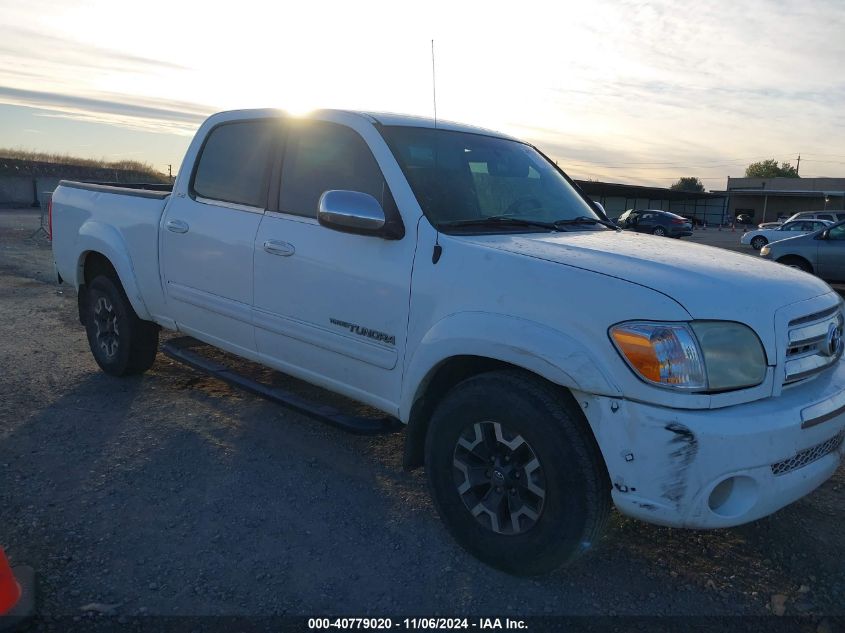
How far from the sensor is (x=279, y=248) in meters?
3.89

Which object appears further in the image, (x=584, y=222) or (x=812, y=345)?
(x=584, y=222)

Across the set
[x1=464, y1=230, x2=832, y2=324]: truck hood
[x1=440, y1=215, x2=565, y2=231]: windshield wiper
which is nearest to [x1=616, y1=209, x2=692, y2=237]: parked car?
[x1=440, y1=215, x2=565, y2=231]: windshield wiper

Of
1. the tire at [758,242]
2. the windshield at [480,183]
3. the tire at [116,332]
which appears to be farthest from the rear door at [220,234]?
the tire at [758,242]

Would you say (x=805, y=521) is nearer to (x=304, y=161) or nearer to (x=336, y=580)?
(x=336, y=580)

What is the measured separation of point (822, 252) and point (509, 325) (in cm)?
1331

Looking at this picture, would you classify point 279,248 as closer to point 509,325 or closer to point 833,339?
point 509,325

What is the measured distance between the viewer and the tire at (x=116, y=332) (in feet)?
17.5

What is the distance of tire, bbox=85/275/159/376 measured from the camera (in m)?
5.34

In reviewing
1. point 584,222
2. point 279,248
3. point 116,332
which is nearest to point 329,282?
point 279,248

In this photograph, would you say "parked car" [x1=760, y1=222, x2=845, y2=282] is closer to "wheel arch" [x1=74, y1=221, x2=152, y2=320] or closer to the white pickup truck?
the white pickup truck

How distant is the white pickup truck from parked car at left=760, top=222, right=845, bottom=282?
11.5 metres

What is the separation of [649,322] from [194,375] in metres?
4.32

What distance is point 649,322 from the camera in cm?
255

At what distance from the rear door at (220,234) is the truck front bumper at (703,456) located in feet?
7.78
